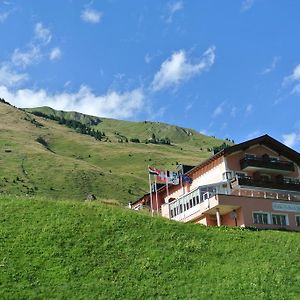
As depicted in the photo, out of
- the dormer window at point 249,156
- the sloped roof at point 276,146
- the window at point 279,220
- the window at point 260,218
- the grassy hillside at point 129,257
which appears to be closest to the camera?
the grassy hillside at point 129,257

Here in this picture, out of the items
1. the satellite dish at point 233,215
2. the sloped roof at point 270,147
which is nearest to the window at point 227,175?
the sloped roof at point 270,147

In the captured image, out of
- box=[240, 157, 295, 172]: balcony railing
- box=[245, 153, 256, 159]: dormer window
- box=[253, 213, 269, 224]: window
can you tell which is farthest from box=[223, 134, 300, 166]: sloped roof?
box=[253, 213, 269, 224]: window

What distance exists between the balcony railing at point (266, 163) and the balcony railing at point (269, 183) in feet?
5.25

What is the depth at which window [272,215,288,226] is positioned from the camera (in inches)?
2665

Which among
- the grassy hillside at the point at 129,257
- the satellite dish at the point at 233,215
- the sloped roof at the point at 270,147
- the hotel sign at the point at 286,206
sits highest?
the sloped roof at the point at 270,147

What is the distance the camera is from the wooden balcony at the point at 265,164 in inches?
2958

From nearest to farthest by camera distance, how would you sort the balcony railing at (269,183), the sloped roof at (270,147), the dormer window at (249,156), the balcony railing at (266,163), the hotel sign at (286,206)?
the hotel sign at (286,206)
the balcony railing at (269,183)
the balcony railing at (266,163)
the dormer window at (249,156)
the sloped roof at (270,147)

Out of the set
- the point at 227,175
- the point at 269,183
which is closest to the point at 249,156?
the point at 227,175

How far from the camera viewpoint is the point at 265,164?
76625 mm

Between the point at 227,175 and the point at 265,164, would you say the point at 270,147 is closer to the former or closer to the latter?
the point at 265,164

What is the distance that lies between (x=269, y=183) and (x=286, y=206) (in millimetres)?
5005

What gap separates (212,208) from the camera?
6575 centimetres

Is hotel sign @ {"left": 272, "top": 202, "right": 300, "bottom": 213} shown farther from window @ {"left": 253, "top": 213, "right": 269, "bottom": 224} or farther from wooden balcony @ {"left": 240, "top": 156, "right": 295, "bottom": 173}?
wooden balcony @ {"left": 240, "top": 156, "right": 295, "bottom": 173}

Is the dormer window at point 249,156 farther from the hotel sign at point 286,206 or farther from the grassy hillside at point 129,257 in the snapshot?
the grassy hillside at point 129,257
